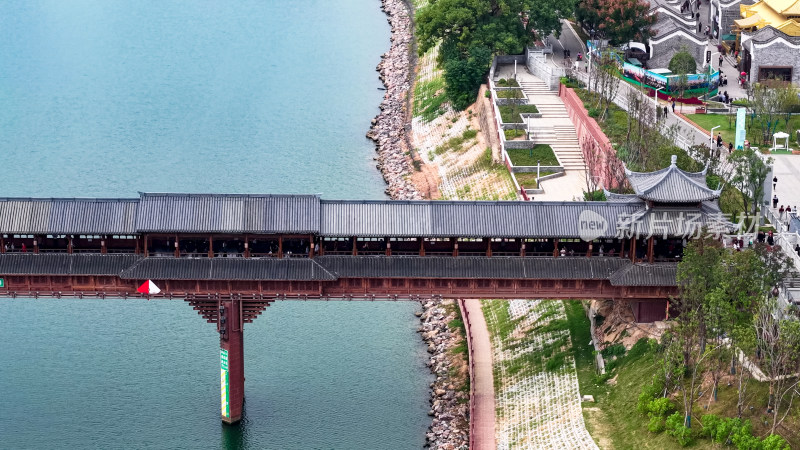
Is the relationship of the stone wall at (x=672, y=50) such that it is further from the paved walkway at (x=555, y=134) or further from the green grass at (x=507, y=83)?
the green grass at (x=507, y=83)

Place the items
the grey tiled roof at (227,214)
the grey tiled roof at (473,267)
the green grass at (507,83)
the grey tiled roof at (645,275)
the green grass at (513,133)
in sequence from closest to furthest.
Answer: the grey tiled roof at (227,214) → the grey tiled roof at (645,275) → the grey tiled roof at (473,267) → the green grass at (513,133) → the green grass at (507,83)

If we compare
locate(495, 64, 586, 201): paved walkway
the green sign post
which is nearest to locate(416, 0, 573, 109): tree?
locate(495, 64, 586, 201): paved walkway

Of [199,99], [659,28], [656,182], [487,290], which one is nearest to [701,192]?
[656,182]

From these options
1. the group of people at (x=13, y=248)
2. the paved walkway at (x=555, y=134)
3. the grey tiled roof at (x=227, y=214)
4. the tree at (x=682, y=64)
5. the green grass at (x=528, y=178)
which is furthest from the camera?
the tree at (x=682, y=64)

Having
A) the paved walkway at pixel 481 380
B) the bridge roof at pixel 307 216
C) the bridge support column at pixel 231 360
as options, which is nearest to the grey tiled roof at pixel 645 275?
the bridge roof at pixel 307 216

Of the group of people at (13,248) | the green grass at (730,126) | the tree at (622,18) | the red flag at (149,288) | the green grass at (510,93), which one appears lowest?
the red flag at (149,288)

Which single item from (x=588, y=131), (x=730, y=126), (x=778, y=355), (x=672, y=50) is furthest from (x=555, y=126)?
(x=778, y=355)

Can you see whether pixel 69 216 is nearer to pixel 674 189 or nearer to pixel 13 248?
pixel 13 248
